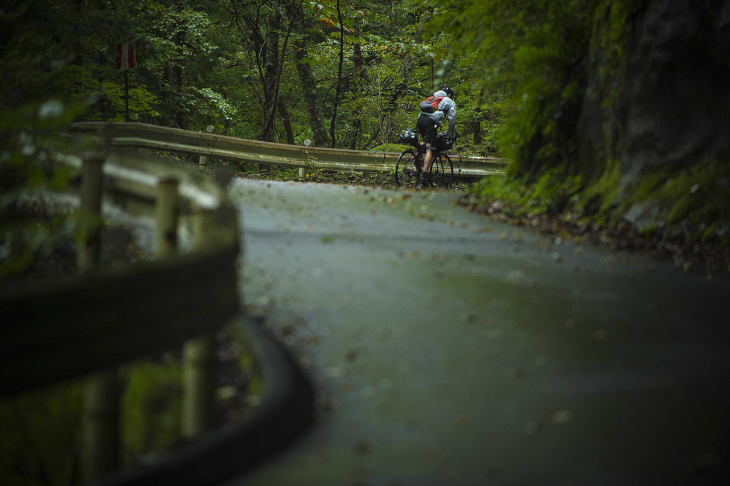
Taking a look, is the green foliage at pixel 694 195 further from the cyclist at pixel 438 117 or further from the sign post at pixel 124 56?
the sign post at pixel 124 56

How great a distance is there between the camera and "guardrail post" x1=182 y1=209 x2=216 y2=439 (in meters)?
3.92

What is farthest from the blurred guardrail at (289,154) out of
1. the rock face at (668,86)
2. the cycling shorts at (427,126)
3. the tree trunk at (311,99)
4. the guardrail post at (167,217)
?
the guardrail post at (167,217)

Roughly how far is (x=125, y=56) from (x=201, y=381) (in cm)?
1796

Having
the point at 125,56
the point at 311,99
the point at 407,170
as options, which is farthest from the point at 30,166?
the point at 311,99

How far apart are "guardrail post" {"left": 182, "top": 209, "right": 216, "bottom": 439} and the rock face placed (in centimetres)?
816

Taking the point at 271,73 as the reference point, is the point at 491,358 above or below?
below

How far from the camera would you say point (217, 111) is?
29.0 m

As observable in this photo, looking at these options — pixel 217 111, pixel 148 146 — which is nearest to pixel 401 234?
pixel 148 146

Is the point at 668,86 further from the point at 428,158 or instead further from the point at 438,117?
the point at 428,158

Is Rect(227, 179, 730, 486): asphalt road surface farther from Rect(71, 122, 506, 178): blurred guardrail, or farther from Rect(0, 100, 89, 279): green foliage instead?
Rect(71, 122, 506, 178): blurred guardrail

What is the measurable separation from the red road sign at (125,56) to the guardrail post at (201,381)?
17532 mm

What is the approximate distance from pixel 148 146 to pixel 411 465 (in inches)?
688

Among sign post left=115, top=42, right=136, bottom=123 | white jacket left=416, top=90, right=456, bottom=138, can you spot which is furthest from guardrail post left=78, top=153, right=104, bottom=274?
sign post left=115, top=42, right=136, bottom=123

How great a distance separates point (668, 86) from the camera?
411 inches
